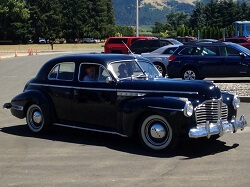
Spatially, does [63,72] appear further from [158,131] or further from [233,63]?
[233,63]

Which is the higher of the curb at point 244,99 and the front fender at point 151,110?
the front fender at point 151,110

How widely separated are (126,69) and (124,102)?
79 cm

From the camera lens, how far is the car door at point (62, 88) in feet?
29.8

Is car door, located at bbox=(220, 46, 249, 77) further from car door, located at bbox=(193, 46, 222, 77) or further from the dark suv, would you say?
car door, located at bbox=(193, 46, 222, 77)

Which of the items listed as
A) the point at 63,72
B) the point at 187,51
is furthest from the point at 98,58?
the point at 187,51

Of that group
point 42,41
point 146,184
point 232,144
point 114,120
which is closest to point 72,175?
point 146,184

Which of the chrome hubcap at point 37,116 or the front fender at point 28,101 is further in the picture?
the chrome hubcap at point 37,116

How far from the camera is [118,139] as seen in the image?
30.0 ft

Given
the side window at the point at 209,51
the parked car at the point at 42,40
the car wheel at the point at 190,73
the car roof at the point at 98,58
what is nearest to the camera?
the car roof at the point at 98,58

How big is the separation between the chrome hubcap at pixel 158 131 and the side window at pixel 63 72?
2062 mm

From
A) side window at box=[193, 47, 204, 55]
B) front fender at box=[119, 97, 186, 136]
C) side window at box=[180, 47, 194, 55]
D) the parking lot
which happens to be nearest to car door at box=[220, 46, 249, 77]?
side window at box=[193, 47, 204, 55]

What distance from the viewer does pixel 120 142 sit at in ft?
29.2

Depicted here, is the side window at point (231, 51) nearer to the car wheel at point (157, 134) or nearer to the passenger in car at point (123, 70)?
the passenger in car at point (123, 70)

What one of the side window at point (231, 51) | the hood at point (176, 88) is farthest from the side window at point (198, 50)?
the hood at point (176, 88)
